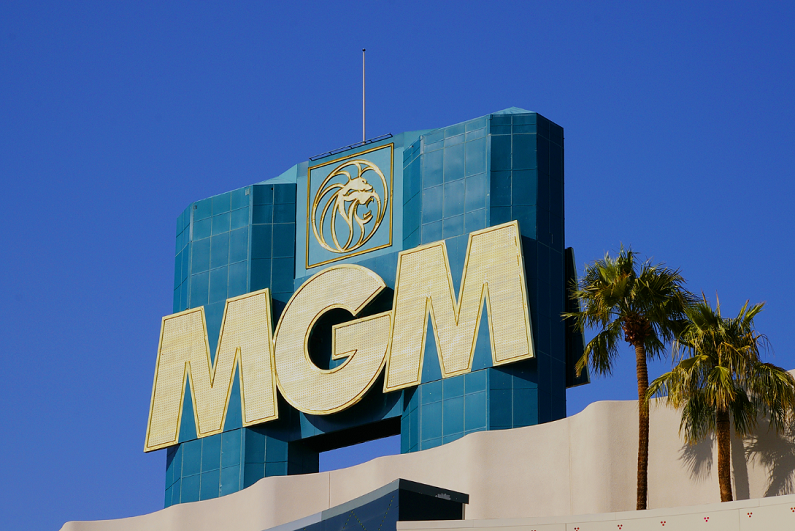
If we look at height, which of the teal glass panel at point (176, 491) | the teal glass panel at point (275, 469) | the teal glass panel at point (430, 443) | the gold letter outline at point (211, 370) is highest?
the gold letter outline at point (211, 370)

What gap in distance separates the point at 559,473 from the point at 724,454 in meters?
5.99

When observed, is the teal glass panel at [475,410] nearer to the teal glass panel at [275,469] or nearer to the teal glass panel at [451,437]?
the teal glass panel at [451,437]

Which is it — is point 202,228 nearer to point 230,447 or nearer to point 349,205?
point 349,205

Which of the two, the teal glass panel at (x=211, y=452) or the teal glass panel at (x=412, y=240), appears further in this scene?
the teal glass panel at (x=211, y=452)

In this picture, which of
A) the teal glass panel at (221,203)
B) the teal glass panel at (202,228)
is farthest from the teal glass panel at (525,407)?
the teal glass panel at (202,228)

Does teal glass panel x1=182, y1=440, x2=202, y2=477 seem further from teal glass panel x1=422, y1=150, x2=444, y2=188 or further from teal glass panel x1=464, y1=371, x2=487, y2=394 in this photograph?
teal glass panel x1=422, y1=150, x2=444, y2=188

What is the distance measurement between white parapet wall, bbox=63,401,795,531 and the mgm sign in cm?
240

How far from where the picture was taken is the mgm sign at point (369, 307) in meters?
46.8

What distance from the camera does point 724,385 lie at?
3681 cm

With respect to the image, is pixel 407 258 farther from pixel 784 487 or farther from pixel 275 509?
pixel 784 487

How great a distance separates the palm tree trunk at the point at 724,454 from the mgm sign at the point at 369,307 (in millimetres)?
9097

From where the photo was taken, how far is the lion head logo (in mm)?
52062

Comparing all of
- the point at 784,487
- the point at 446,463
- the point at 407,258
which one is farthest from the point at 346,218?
the point at 784,487

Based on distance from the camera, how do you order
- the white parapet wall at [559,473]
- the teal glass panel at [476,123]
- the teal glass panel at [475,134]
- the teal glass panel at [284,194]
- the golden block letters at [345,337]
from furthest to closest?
1. the teal glass panel at [284,194]
2. the teal glass panel at [476,123]
3. the teal glass panel at [475,134]
4. the golden block letters at [345,337]
5. the white parapet wall at [559,473]
